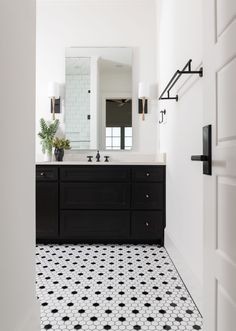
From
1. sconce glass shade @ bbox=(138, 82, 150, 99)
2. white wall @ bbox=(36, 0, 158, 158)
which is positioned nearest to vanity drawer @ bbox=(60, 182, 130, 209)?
white wall @ bbox=(36, 0, 158, 158)

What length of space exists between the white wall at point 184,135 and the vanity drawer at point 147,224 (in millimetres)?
169

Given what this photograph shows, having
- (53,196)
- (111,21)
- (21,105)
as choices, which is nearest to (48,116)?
(53,196)

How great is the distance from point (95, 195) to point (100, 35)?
2.03 m

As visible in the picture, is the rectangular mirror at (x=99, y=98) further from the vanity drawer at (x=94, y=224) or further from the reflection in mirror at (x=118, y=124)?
the vanity drawer at (x=94, y=224)

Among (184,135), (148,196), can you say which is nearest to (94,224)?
(148,196)

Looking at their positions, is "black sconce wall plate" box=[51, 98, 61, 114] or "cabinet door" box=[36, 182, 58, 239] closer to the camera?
"cabinet door" box=[36, 182, 58, 239]

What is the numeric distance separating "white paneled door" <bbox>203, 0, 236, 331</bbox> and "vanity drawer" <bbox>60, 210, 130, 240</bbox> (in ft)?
5.70

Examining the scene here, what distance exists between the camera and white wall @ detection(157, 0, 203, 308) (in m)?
1.60

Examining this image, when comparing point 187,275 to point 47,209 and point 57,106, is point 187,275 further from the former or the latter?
point 57,106

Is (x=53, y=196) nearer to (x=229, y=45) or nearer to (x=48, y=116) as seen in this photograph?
(x=48, y=116)

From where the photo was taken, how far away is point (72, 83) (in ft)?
10.7

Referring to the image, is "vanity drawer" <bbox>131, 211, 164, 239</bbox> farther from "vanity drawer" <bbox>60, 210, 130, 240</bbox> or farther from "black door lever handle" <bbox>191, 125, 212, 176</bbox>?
"black door lever handle" <bbox>191, 125, 212, 176</bbox>

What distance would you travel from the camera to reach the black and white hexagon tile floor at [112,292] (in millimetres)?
1446

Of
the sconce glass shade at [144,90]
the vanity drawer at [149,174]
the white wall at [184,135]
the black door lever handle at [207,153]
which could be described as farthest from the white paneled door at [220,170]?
the sconce glass shade at [144,90]
